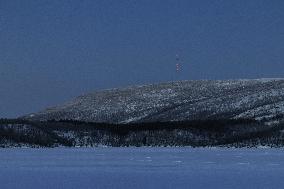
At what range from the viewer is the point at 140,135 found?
71.6 meters

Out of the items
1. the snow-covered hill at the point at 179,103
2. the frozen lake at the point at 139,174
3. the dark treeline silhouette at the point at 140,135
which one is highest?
the snow-covered hill at the point at 179,103

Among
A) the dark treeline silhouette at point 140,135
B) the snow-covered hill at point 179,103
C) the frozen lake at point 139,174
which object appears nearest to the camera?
the frozen lake at point 139,174

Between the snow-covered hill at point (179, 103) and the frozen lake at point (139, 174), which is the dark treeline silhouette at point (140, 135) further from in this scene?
the frozen lake at point (139, 174)

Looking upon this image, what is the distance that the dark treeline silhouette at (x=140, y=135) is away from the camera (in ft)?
209

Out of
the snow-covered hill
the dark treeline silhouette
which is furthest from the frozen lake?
the snow-covered hill

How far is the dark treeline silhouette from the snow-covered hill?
1051 centimetres

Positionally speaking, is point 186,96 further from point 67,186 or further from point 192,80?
point 67,186

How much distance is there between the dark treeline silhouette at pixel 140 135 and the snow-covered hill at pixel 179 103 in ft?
34.5

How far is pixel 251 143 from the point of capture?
2443 inches

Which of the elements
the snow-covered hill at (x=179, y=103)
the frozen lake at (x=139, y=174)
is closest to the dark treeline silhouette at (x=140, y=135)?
the snow-covered hill at (x=179, y=103)

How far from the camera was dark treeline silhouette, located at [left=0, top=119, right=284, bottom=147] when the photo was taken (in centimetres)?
6372

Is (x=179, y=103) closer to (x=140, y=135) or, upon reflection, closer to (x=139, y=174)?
(x=140, y=135)

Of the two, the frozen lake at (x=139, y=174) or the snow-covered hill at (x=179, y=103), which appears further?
the snow-covered hill at (x=179, y=103)

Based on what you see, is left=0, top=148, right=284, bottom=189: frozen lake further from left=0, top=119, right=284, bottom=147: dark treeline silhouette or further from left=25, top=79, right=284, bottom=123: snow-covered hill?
left=25, top=79, right=284, bottom=123: snow-covered hill
